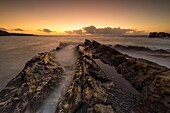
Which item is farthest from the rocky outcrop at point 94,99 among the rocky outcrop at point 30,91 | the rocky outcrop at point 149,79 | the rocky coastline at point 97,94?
the rocky outcrop at point 30,91

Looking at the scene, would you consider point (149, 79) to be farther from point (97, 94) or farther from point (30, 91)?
point (30, 91)

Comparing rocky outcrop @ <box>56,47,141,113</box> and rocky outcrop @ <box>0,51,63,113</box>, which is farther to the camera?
rocky outcrop @ <box>0,51,63,113</box>

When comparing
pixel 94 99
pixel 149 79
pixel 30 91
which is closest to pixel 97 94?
pixel 94 99

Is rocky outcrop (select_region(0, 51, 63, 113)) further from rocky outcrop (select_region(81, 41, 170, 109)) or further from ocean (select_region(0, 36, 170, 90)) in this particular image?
rocky outcrop (select_region(81, 41, 170, 109))

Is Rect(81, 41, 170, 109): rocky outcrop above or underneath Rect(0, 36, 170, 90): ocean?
above

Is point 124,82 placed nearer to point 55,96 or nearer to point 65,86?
point 65,86

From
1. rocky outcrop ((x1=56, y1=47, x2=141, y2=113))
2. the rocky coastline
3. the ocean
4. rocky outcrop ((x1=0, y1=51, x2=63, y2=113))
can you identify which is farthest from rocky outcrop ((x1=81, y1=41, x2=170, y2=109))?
the ocean

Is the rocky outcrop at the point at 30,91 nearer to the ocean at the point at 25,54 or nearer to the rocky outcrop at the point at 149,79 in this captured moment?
the ocean at the point at 25,54

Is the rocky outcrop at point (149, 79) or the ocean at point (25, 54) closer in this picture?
the rocky outcrop at point (149, 79)

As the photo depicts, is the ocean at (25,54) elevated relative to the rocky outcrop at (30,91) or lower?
lower

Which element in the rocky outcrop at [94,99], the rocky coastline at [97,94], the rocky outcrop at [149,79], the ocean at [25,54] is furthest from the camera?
the ocean at [25,54]

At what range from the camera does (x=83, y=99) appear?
4.94 metres

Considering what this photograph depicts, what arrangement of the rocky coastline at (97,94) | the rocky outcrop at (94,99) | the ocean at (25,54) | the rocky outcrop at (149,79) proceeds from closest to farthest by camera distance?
1. the rocky outcrop at (94,99)
2. the rocky coastline at (97,94)
3. the rocky outcrop at (149,79)
4. the ocean at (25,54)

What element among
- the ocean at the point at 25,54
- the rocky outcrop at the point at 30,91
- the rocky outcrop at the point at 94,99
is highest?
the rocky outcrop at the point at 94,99
